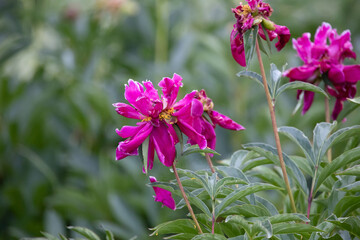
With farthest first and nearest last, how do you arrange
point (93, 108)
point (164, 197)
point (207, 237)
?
point (93, 108) → point (164, 197) → point (207, 237)

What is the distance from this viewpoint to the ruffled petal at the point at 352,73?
2.22 feet

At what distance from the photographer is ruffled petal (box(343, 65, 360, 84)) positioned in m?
0.68

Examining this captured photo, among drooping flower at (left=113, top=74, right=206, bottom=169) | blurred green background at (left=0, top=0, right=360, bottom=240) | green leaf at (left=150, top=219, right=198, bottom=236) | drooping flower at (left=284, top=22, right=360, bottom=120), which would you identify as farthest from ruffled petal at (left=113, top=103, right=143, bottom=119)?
blurred green background at (left=0, top=0, right=360, bottom=240)

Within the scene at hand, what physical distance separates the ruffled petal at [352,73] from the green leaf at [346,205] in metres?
0.17

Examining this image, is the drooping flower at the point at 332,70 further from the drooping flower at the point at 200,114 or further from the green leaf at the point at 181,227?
the green leaf at the point at 181,227

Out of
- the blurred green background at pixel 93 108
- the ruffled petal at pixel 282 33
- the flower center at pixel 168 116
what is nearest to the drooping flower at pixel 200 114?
the flower center at pixel 168 116

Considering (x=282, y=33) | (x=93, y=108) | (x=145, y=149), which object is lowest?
(x=145, y=149)

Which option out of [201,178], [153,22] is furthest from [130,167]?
[201,178]

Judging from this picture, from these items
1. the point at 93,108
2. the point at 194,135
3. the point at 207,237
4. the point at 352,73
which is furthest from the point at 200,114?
the point at 93,108

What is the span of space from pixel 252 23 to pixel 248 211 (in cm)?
19

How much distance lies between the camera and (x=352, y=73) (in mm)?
680

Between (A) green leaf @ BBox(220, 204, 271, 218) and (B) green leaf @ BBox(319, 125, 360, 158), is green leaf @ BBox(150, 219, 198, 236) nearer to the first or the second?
(A) green leaf @ BBox(220, 204, 271, 218)

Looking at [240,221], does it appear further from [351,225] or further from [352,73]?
[352,73]

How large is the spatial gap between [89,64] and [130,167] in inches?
18.6
